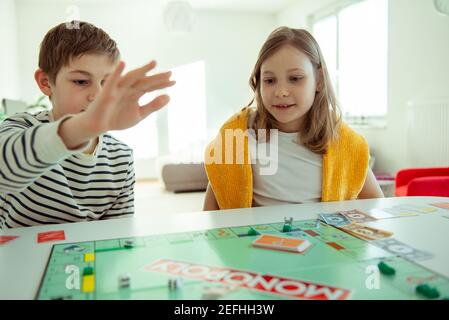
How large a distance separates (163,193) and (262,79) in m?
3.32

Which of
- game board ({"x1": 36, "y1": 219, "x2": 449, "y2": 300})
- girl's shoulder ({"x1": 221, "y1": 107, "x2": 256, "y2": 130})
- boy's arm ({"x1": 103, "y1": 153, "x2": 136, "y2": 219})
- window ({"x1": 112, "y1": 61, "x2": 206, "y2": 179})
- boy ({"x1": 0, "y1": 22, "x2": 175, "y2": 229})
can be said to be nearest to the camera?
game board ({"x1": 36, "y1": 219, "x2": 449, "y2": 300})

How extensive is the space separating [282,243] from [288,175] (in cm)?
61

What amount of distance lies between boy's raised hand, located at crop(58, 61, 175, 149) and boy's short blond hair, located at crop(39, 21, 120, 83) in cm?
39

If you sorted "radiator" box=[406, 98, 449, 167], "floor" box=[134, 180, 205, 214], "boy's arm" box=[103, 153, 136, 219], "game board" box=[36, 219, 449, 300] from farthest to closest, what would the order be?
"floor" box=[134, 180, 205, 214] → "radiator" box=[406, 98, 449, 167] → "boy's arm" box=[103, 153, 136, 219] → "game board" box=[36, 219, 449, 300]

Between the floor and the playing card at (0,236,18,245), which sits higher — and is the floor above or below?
below

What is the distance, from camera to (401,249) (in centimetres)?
66

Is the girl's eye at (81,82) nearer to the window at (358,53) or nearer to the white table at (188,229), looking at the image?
the white table at (188,229)

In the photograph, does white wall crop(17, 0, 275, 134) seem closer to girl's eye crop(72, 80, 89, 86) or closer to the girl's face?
the girl's face

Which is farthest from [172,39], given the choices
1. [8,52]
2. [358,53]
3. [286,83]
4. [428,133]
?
[286,83]

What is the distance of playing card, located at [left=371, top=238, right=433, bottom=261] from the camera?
63 centimetres

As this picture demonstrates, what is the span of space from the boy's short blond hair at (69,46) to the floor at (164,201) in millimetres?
2361

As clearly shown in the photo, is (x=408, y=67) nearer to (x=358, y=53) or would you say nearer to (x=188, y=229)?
(x=358, y=53)

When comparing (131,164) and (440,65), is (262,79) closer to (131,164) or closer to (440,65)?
(131,164)

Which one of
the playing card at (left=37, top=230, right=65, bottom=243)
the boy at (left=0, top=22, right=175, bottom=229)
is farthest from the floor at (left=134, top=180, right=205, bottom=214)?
the playing card at (left=37, top=230, right=65, bottom=243)
